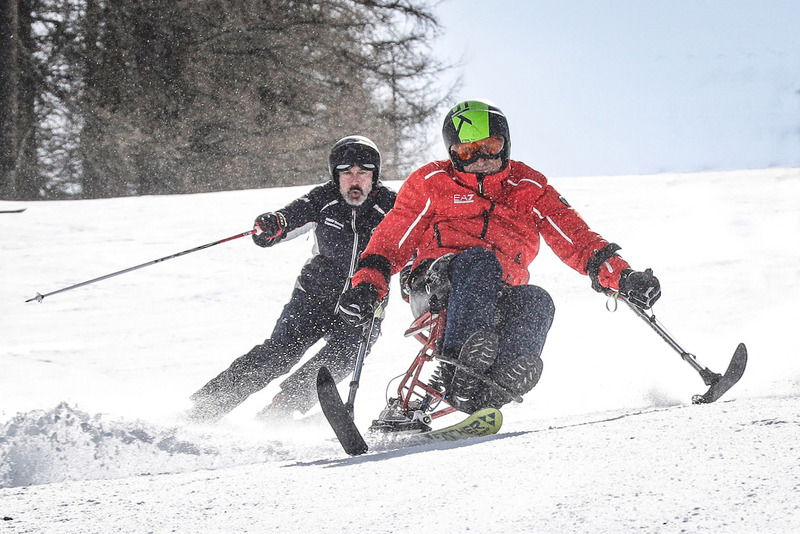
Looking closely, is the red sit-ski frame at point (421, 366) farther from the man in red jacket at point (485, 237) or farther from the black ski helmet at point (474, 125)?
the black ski helmet at point (474, 125)

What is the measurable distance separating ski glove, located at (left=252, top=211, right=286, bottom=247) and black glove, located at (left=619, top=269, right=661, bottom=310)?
5.99 feet

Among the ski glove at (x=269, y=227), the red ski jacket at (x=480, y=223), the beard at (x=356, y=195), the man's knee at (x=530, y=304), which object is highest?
the beard at (x=356, y=195)

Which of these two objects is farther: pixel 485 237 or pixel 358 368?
pixel 485 237

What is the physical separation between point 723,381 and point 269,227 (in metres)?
2.38

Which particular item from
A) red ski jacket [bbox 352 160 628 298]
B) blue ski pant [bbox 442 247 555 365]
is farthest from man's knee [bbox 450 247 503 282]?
red ski jacket [bbox 352 160 628 298]

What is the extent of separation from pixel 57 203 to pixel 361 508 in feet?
34.3

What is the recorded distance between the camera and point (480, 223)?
409 cm

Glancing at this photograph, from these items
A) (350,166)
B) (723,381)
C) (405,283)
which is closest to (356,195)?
(350,166)

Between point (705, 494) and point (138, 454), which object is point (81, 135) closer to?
point (138, 454)

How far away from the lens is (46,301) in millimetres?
7898

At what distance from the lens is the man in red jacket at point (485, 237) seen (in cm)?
373

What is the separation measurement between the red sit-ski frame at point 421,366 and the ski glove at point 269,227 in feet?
3.62

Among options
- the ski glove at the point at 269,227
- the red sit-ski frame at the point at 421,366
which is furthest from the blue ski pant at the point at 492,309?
the ski glove at the point at 269,227

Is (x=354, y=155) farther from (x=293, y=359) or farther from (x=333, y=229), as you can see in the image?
(x=293, y=359)
